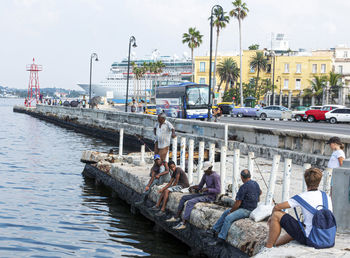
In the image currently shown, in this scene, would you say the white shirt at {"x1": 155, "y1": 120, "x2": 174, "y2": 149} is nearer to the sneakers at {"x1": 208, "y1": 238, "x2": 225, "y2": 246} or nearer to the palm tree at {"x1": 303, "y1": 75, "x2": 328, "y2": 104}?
the sneakers at {"x1": 208, "y1": 238, "x2": 225, "y2": 246}

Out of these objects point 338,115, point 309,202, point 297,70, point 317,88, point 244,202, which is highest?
point 297,70

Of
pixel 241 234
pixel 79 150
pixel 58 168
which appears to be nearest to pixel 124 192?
pixel 241 234

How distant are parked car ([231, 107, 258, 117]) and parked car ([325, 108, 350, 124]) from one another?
1174 centimetres

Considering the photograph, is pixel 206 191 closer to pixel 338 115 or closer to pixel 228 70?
pixel 338 115

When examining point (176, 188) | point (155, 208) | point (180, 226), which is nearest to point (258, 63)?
point (155, 208)

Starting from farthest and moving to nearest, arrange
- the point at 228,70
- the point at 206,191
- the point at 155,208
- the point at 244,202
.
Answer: the point at 228,70
the point at 155,208
the point at 206,191
the point at 244,202

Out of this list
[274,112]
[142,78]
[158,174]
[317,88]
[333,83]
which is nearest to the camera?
[158,174]

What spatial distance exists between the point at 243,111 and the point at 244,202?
165 ft

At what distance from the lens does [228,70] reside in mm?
90125

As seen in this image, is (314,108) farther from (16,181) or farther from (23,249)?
(23,249)

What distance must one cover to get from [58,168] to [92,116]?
76.0 feet

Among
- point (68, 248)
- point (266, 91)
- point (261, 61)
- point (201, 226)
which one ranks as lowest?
point (68, 248)

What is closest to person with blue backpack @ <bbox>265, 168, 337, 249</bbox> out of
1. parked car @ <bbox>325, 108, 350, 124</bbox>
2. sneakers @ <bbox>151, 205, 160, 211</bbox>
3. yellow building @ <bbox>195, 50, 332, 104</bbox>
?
sneakers @ <bbox>151, 205, 160, 211</bbox>

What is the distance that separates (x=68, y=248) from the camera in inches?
415
